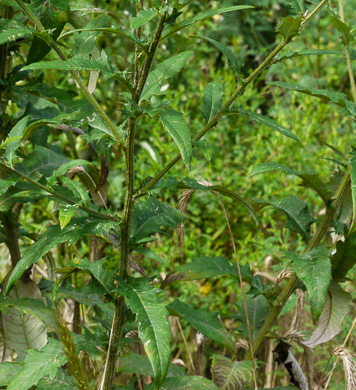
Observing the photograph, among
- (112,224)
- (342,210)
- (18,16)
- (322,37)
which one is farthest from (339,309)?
(322,37)

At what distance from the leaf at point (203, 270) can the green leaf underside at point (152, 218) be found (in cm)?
18

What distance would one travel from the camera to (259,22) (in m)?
4.21

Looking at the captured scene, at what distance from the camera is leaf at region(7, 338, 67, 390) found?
3.12 ft

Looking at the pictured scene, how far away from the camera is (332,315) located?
126 centimetres

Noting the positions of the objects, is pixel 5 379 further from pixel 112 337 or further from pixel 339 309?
pixel 339 309

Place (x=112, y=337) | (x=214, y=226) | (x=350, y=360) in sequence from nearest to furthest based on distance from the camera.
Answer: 1. (x=112, y=337)
2. (x=350, y=360)
3. (x=214, y=226)

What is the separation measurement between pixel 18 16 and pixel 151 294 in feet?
2.72

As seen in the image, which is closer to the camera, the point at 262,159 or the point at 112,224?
the point at 112,224

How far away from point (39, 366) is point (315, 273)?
623 millimetres

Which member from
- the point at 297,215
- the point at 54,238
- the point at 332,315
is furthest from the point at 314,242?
the point at 54,238

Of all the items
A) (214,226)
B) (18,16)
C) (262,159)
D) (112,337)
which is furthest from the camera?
(214,226)

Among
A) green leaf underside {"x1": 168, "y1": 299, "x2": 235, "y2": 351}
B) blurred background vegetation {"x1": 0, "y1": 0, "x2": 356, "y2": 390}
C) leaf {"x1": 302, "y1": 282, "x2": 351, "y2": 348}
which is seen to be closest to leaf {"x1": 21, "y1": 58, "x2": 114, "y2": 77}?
green leaf underside {"x1": 168, "y1": 299, "x2": 235, "y2": 351}

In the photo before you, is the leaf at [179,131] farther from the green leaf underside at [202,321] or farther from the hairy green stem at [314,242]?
the hairy green stem at [314,242]

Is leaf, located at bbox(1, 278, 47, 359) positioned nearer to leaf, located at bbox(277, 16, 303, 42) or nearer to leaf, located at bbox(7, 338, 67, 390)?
leaf, located at bbox(7, 338, 67, 390)
